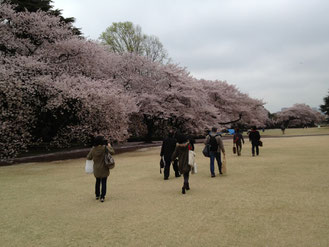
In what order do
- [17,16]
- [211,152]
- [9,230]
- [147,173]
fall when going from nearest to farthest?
[9,230] < [211,152] < [147,173] < [17,16]

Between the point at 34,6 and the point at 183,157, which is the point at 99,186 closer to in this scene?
the point at 183,157

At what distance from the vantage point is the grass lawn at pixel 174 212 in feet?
15.8

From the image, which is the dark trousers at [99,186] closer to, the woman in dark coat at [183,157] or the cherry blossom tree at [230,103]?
the woman in dark coat at [183,157]

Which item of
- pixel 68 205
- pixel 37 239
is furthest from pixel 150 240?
pixel 68 205

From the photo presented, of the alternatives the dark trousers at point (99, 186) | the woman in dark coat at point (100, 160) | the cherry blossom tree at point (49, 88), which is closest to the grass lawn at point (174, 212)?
the dark trousers at point (99, 186)

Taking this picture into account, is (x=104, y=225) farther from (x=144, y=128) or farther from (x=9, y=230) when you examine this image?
(x=144, y=128)

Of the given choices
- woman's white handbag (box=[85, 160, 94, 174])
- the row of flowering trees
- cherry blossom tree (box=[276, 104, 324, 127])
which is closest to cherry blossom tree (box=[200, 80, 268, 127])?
the row of flowering trees

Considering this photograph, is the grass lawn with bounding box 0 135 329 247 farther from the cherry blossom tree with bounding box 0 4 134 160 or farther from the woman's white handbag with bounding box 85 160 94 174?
the cherry blossom tree with bounding box 0 4 134 160

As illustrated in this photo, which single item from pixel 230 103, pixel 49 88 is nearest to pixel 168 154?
pixel 49 88

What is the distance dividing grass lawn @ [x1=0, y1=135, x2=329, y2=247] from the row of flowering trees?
34.1 ft

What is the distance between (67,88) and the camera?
65.8 feet

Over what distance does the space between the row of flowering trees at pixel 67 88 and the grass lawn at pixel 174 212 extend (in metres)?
10.4

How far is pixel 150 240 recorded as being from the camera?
4.75 metres

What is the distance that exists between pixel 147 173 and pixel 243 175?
4.12 meters
